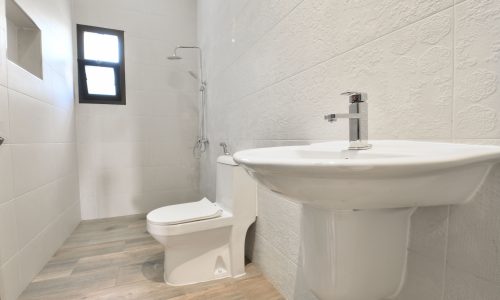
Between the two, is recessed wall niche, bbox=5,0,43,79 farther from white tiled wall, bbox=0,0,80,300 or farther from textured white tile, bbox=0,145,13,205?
textured white tile, bbox=0,145,13,205

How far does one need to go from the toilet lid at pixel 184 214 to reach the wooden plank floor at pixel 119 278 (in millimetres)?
406

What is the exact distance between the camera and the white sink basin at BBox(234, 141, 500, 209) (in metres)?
0.38

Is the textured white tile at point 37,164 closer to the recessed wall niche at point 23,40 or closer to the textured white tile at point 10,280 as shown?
the textured white tile at point 10,280

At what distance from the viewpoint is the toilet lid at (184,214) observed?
1.36 metres

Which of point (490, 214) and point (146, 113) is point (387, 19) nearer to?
point (490, 214)

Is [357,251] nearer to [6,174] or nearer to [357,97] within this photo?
[357,97]

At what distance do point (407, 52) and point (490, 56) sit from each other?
0.18m

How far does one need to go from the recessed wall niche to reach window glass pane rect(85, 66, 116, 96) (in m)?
0.83

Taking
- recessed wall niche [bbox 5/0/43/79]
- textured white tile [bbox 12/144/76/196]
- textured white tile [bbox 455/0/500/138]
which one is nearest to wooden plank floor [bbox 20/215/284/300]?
textured white tile [bbox 12/144/76/196]

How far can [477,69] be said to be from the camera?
525 mm

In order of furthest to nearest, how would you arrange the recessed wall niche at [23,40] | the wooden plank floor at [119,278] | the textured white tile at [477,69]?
the recessed wall niche at [23,40] < the wooden plank floor at [119,278] < the textured white tile at [477,69]

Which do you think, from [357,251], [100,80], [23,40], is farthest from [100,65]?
[357,251]

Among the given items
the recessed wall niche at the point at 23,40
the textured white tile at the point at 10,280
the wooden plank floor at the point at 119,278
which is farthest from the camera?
the recessed wall niche at the point at 23,40

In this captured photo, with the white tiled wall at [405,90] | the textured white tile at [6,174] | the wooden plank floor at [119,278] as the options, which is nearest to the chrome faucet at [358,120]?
the white tiled wall at [405,90]
